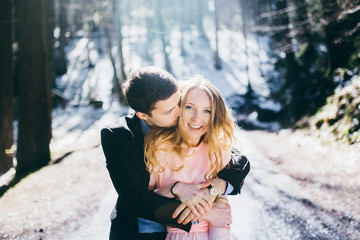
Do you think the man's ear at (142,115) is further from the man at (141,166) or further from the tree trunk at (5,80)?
the tree trunk at (5,80)

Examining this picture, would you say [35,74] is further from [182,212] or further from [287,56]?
[287,56]

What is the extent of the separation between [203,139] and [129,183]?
76cm

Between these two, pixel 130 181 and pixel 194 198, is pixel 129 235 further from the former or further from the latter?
pixel 194 198

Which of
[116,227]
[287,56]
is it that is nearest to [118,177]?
[116,227]

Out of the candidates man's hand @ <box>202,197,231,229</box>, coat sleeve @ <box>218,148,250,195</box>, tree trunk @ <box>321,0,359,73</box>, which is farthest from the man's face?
tree trunk @ <box>321,0,359,73</box>

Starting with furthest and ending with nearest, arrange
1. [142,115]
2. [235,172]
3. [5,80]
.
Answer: [5,80]
[235,172]
[142,115]

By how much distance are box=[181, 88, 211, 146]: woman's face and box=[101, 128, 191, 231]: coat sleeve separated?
50 centimetres

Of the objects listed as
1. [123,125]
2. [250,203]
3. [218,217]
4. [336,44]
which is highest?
[336,44]

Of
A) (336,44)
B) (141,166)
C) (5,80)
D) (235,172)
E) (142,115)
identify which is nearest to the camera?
(141,166)

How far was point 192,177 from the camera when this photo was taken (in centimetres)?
217

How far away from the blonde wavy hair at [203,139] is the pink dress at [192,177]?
1.8 inches

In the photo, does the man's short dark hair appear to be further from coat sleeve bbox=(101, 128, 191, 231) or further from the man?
coat sleeve bbox=(101, 128, 191, 231)

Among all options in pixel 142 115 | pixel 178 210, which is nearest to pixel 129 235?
pixel 178 210

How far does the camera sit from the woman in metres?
2.06
